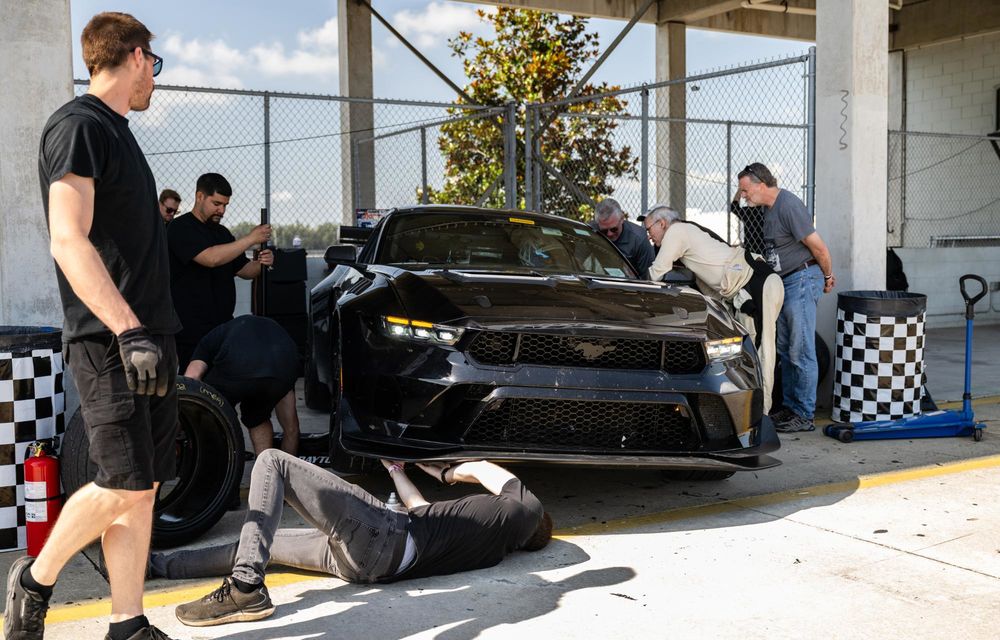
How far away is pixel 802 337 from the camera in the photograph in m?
6.97

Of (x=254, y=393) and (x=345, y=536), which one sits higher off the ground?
(x=254, y=393)

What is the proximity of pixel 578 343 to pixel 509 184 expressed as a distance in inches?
280

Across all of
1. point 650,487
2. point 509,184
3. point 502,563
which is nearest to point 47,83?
point 502,563

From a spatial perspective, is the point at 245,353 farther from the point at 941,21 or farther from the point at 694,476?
the point at 941,21

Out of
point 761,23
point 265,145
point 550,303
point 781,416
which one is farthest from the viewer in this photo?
point 761,23

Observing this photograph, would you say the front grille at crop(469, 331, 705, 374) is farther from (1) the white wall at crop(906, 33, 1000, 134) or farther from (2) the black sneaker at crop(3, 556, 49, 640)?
(1) the white wall at crop(906, 33, 1000, 134)

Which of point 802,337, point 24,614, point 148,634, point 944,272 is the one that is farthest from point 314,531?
point 944,272

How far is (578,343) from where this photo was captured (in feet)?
14.0

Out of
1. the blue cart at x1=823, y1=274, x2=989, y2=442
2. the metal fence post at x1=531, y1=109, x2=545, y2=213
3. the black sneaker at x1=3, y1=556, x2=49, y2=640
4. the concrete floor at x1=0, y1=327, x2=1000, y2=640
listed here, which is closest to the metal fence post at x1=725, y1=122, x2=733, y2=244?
the metal fence post at x1=531, y1=109, x2=545, y2=213

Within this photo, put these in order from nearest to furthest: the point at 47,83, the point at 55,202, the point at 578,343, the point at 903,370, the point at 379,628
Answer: the point at 55,202 → the point at 379,628 → the point at 578,343 → the point at 47,83 → the point at 903,370

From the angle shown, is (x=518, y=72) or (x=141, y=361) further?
(x=518, y=72)

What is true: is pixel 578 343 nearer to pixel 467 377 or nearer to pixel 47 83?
pixel 467 377

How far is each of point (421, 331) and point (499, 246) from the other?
5.15 feet

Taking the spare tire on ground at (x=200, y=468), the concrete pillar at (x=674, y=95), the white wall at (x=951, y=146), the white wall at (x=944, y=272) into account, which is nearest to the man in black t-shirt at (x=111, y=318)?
the spare tire on ground at (x=200, y=468)
